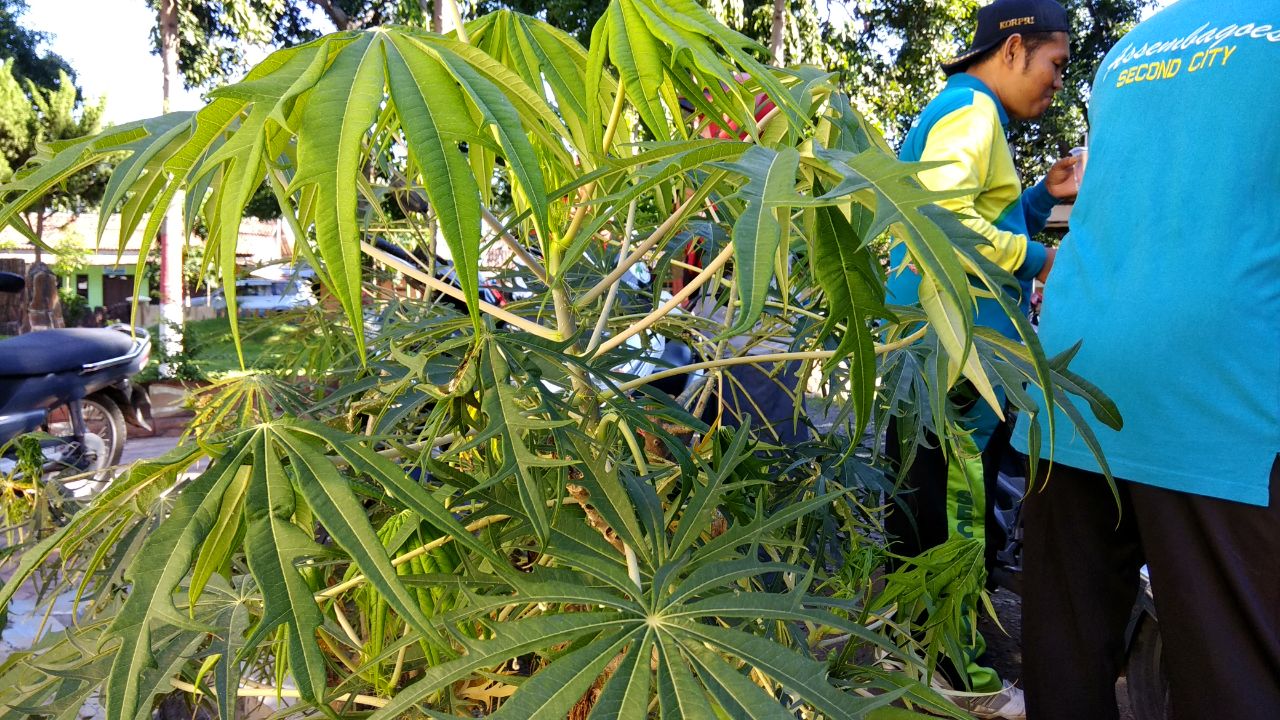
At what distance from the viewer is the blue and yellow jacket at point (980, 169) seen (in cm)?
114

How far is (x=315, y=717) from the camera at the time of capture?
1.60ft

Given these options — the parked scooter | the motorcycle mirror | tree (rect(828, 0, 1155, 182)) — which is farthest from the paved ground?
tree (rect(828, 0, 1155, 182))

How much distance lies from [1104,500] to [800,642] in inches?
24.1

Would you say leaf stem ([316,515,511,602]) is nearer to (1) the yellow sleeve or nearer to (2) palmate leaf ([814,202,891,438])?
(2) palmate leaf ([814,202,891,438])

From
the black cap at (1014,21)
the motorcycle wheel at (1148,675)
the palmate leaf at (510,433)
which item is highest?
the black cap at (1014,21)

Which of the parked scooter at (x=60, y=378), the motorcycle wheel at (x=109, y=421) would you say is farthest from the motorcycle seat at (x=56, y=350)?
the motorcycle wheel at (x=109, y=421)

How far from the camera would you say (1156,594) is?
0.88 m

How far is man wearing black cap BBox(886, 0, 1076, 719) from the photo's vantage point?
1.18 metres

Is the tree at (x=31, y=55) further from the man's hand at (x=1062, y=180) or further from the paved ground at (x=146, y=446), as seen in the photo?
the man's hand at (x=1062, y=180)

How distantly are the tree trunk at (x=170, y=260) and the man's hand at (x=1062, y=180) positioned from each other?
5474mm

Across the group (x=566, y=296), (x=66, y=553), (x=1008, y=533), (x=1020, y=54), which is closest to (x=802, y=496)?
(x=566, y=296)

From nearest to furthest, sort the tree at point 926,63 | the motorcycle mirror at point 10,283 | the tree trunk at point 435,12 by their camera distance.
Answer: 1. the motorcycle mirror at point 10,283
2. the tree trunk at point 435,12
3. the tree at point 926,63

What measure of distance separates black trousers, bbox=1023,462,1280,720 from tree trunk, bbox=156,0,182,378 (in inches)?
222

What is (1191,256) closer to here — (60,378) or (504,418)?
(504,418)
